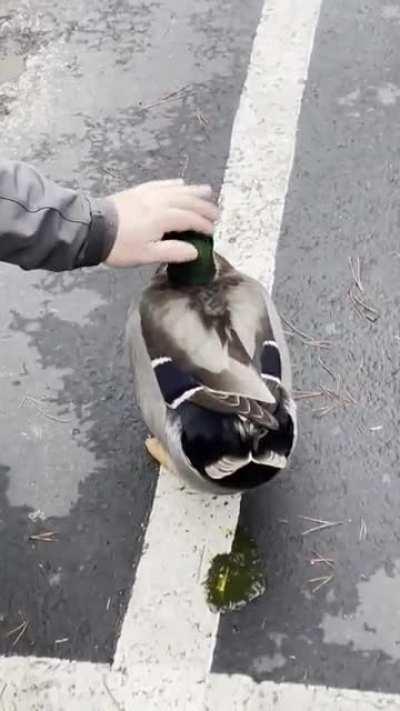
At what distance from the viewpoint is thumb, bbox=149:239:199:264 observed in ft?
8.04

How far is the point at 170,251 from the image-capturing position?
248cm

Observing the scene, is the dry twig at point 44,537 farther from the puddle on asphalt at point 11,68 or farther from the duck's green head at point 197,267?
the puddle on asphalt at point 11,68

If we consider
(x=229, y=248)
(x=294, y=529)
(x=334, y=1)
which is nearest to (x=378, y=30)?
(x=334, y=1)

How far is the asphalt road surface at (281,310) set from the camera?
2.68 meters

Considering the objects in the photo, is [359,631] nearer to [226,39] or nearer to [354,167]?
[354,167]

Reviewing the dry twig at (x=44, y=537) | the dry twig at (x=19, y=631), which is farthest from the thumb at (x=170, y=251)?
the dry twig at (x=19, y=631)

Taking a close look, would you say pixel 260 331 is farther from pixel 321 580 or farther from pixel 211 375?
pixel 321 580

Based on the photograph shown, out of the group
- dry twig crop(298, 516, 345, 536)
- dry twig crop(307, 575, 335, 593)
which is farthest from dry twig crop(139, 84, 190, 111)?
dry twig crop(307, 575, 335, 593)

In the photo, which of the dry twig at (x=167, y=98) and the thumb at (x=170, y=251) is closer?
the thumb at (x=170, y=251)

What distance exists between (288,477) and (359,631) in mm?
490

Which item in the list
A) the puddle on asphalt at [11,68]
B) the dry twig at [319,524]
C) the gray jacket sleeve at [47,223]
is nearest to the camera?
the gray jacket sleeve at [47,223]

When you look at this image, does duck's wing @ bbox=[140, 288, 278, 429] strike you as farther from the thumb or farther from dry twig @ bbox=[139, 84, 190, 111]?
dry twig @ bbox=[139, 84, 190, 111]

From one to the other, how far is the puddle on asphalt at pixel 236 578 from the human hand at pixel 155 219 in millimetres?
807

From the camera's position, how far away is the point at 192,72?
4.33 m
